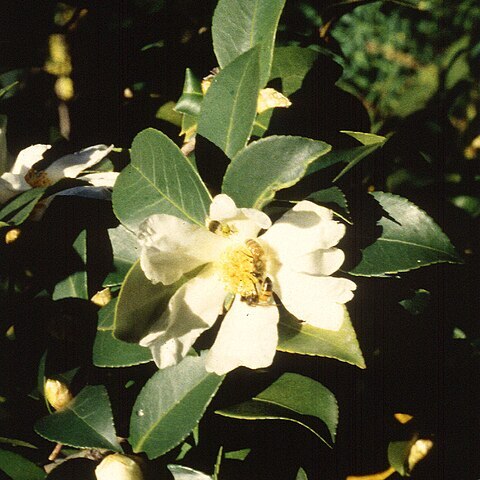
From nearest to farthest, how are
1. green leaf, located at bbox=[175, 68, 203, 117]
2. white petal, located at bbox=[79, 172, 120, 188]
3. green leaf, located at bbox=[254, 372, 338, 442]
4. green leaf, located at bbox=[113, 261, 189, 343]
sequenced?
green leaf, located at bbox=[113, 261, 189, 343] → green leaf, located at bbox=[254, 372, 338, 442] → white petal, located at bbox=[79, 172, 120, 188] → green leaf, located at bbox=[175, 68, 203, 117]

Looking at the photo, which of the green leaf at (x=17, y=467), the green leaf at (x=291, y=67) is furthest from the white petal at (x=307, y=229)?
the green leaf at (x=17, y=467)

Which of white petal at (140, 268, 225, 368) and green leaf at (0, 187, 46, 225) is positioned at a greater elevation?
green leaf at (0, 187, 46, 225)

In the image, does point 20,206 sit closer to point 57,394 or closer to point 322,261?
point 57,394

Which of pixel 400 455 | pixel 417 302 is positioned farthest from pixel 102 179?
pixel 400 455

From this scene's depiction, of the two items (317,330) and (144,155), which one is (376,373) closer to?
(317,330)

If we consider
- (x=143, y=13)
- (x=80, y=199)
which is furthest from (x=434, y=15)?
(x=80, y=199)

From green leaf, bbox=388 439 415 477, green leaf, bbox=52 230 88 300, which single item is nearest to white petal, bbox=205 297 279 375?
green leaf, bbox=52 230 88 300

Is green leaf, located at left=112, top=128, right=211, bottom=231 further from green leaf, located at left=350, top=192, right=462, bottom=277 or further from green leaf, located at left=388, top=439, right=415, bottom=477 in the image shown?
green leaf, located at left=388, top=439, right=415, bottom=477

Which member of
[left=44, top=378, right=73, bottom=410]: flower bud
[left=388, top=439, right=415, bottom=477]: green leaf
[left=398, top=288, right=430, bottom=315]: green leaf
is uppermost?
[left=398, top=288, right=430, bottom=315]: green leaf
